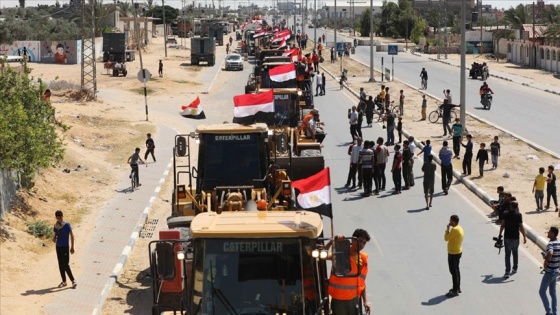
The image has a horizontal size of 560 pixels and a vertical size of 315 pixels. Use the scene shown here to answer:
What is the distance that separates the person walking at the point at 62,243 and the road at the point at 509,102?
69.9 feet

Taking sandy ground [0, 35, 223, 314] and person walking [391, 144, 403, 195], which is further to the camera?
person walking [391, 144, 403, 195]

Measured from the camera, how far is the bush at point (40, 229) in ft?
65.3

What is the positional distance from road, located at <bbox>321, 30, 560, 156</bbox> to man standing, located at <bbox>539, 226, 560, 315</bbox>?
19700 millimetres

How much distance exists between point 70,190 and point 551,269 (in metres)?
14.9

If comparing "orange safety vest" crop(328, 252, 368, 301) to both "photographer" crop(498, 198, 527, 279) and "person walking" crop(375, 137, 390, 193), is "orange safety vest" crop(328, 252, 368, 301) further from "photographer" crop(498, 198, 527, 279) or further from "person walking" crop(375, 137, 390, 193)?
"person walking" crop(375, 137, 390, 193)

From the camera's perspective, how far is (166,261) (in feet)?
30.9

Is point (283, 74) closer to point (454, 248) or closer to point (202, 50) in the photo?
point (454, 248)

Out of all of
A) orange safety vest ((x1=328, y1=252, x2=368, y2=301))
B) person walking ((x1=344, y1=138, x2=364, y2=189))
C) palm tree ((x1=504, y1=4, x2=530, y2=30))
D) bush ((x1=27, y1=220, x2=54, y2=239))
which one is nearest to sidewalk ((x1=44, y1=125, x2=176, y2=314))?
bush ((x1=27, y1=220, x2=54, y2=239))

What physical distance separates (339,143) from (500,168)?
7.27 m

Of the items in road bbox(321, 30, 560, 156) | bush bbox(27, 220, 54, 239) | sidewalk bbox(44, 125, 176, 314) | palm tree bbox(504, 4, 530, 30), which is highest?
palm tree bbox(504, 4, 530, 30)

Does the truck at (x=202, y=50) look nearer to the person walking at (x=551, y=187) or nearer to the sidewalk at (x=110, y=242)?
the sidewalk at (x=110, y=242)

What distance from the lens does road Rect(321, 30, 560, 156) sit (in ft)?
129

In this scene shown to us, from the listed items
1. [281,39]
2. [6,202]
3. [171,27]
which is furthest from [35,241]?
[171,27]

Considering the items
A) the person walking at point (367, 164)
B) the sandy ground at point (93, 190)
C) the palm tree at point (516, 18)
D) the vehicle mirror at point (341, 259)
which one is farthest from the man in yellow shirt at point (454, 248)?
the palm tree at point (516, 18)
